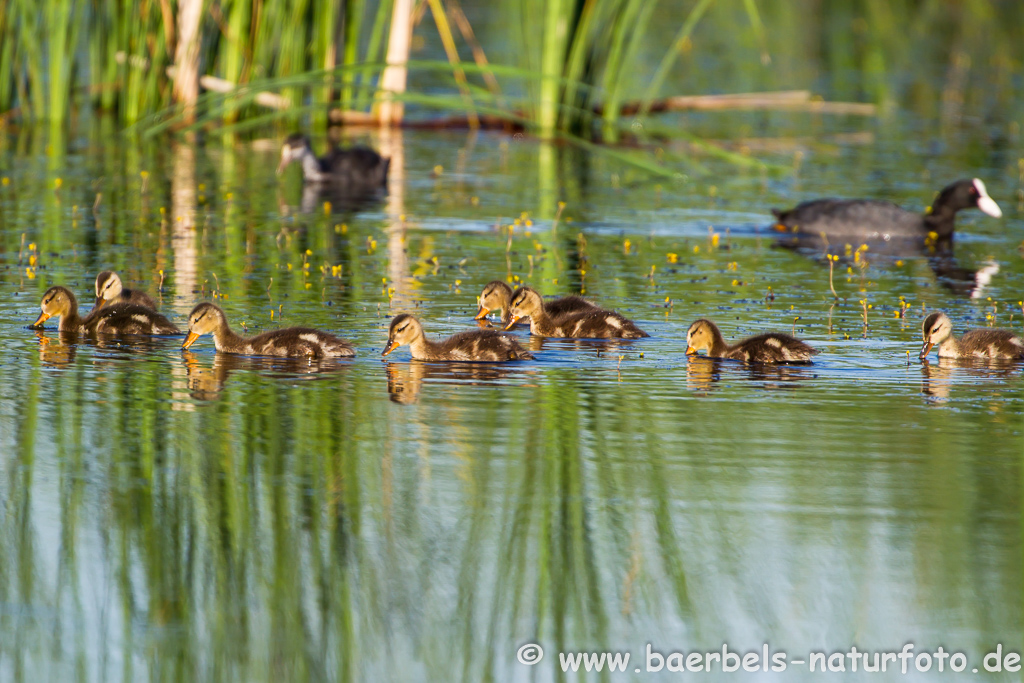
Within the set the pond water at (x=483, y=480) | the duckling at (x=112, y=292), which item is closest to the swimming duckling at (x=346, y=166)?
the pond water at (x=483, y=480)

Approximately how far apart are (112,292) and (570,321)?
11.0 ft

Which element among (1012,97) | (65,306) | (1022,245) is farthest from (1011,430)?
(1012,97)

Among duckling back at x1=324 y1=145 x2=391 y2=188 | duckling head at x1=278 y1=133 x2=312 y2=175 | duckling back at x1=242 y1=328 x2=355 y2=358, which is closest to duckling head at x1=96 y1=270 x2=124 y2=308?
duckling back at x1=242 y1=328 x2=355 y2=358

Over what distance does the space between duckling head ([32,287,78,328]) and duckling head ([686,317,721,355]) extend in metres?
4.22

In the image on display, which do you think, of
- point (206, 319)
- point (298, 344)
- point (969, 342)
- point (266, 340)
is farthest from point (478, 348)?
point (969, 342)

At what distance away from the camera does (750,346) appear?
10.9m

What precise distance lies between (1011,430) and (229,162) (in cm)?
1518

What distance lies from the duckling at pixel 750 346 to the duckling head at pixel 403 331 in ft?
5.96

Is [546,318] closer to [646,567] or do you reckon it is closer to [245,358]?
[245,358]

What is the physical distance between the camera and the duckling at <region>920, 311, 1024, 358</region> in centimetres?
1092

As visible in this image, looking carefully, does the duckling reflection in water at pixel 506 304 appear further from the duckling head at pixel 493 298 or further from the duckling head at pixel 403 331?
the duckling head at pixel 403 331

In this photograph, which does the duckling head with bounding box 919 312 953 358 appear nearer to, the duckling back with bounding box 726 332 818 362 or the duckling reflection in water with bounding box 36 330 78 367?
the duckling back with bounding box 726 332 818 362

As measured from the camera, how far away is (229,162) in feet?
73.7

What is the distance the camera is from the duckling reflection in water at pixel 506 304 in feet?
39.3
